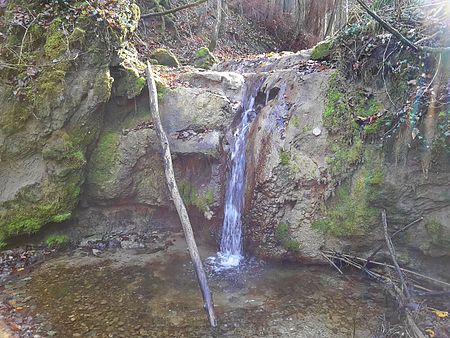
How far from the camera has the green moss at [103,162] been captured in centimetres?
663

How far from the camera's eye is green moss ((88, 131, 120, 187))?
21.7 feet

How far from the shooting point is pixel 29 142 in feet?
19.4

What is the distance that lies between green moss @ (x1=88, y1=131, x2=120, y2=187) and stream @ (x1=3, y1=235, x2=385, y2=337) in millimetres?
1480

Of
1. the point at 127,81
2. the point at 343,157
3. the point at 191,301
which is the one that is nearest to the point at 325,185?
the point at 343,157

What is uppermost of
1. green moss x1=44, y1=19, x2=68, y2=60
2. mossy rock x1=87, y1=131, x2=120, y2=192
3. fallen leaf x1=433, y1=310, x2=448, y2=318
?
green moss x1=44, y1=19, x2=68, y2=60

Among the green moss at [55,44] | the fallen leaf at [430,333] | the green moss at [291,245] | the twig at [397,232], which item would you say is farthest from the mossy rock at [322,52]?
the fallen leaf at [430,333]

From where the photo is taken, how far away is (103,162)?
21.8 ft

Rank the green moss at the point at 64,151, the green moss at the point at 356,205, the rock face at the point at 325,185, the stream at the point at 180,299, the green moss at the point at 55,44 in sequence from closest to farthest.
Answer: the stream at the point at 180,299
the rock face at the point at 325,185
the green moss at the point at 356,205
the green moss at the point at 55,44
the green moss at the point at 64,151

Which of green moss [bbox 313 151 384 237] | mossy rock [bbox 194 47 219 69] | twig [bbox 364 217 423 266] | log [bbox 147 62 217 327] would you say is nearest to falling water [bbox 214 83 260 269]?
log [bbox 147 62 217 327]

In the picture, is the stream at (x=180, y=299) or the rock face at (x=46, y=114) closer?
the stream at (x=180, y=299)

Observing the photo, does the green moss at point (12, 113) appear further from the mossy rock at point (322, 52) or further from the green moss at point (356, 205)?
the mossy rock at point (322, 52)

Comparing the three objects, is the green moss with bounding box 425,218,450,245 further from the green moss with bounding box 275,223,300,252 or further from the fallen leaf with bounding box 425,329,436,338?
the green moss with bounding box 275,223,300,252

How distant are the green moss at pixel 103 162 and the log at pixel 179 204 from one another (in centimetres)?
105

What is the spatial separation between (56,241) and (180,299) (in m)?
2.84
